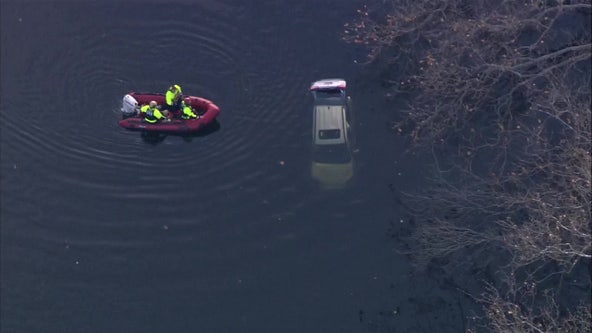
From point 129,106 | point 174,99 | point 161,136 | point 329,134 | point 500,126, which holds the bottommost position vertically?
point 161,136

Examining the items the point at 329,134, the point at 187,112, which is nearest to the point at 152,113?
the point at 187,112

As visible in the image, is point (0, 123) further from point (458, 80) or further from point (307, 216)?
point (458, 80)

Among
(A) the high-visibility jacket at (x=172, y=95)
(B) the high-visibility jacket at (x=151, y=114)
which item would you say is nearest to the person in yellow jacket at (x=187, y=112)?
(A) the high-visibility jacket at (x=172, y=95)

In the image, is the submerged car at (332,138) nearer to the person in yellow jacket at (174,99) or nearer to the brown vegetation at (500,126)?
the brown vegetation at (500,126)

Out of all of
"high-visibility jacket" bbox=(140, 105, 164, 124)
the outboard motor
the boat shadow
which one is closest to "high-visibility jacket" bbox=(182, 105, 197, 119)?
the boat shadow

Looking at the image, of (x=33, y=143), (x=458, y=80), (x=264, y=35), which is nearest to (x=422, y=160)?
(x=458, y=80)

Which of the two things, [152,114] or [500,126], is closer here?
[500,126]

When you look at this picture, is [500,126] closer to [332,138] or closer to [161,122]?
[332,138]
